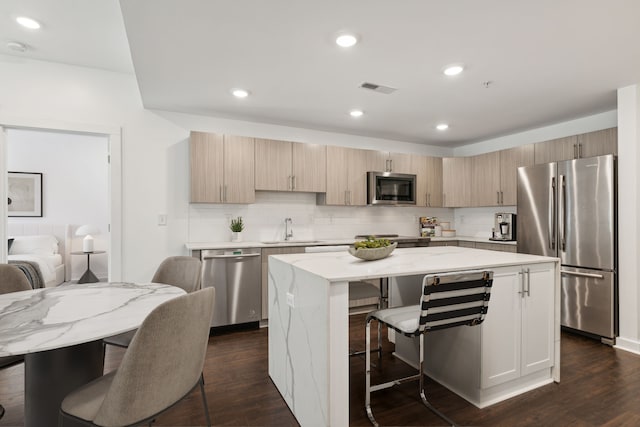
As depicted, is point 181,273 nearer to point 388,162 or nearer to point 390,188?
point 390,188

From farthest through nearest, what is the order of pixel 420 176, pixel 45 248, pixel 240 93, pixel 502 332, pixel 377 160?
pixel 45 248 → pixel 420 176 → pixel 377 160 → pixel 240 93 → pixel 502 332

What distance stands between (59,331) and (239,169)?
2.77 metres

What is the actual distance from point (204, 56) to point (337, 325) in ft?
7.12

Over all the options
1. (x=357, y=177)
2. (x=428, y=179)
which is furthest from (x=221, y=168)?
(x=428, y=179)

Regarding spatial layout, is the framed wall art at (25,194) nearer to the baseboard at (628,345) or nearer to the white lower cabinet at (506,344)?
the white lower cabinet at (506,344)

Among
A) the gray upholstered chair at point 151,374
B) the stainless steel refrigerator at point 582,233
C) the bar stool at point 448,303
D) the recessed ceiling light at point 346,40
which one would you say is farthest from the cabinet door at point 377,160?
the gray upholstered chair at point 151,374

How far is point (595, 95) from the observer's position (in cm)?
331

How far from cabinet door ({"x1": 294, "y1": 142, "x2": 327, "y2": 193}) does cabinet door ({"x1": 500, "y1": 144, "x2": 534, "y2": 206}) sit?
Result: 2458 millimetres

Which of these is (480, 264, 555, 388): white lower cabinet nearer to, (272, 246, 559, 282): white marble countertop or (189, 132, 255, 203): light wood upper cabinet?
(272, 246, 559, 282): white marble countertop

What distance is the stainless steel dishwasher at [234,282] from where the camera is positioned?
344cm

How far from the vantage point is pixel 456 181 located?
16.9 feet

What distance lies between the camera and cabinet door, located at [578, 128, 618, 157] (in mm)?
3467

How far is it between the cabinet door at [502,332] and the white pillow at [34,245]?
618 cm

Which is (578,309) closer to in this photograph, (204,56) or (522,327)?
(522,327)
